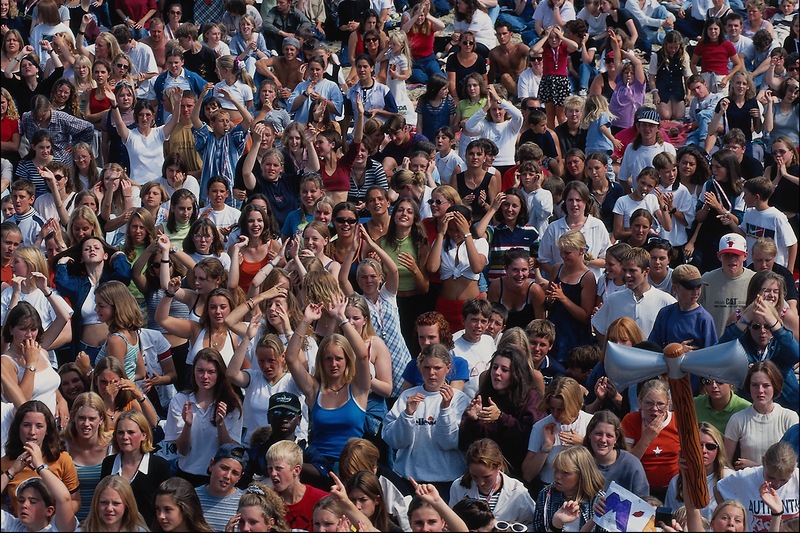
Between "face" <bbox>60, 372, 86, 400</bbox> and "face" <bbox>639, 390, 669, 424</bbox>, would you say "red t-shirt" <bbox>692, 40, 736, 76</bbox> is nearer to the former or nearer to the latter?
"face" <bbox>639, 390, 669, 424</bbox>

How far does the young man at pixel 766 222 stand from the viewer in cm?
1120

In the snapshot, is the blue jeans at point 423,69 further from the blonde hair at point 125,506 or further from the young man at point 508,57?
the blonde hair at point 125,506

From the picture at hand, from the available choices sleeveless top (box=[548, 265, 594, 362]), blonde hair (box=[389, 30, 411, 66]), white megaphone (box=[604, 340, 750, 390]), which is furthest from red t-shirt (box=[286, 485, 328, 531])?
blonde hair (box=[389, 30, 411, 66])

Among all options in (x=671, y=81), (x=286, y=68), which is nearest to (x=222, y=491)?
(x=286, y=68)

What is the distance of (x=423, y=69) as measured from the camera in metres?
16.6

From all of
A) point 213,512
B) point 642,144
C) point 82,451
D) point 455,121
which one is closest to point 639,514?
point 213,512

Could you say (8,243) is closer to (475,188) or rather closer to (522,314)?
(522,314)

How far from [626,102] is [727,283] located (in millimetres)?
4811

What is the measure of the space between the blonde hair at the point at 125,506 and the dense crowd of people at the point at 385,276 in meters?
0.02

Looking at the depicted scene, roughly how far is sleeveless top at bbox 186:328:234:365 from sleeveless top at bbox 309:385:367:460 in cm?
100

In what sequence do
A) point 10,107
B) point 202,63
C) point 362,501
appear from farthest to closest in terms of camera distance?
1. point 202,63
2. point 10,107
3. point 362,501

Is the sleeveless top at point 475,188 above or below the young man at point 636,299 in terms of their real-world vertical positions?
below

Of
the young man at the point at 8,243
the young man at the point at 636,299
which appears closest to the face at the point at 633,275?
the young man at the point at 636,299

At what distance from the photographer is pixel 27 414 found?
8547mm
